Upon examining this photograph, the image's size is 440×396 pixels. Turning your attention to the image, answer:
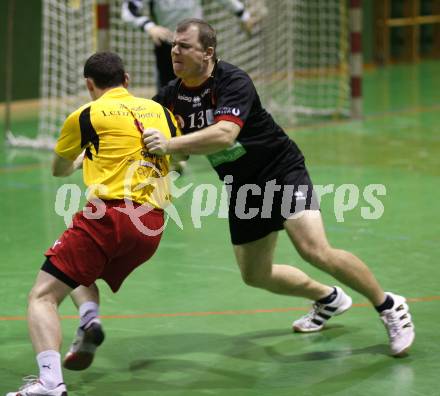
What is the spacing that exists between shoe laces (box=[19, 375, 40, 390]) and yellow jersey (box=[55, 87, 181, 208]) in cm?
89

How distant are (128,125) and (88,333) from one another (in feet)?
3.22

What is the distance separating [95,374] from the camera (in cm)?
502

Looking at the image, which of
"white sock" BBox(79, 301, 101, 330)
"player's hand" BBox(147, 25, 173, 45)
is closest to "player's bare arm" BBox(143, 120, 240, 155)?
"white sock" BBox(79, 301, 101, 330)

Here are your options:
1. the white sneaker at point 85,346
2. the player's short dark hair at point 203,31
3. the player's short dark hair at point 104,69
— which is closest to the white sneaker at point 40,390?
the white sneaker at point 85,346

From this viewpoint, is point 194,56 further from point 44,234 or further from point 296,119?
point 296,119

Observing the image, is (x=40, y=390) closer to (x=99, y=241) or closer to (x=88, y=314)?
(x=88, y=314)

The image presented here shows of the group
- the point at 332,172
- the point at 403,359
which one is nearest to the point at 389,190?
the point at 332,172

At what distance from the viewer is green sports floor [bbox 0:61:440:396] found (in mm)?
4910

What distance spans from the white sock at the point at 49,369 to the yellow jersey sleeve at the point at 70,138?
3.06 ft

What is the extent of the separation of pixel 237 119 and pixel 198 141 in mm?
266

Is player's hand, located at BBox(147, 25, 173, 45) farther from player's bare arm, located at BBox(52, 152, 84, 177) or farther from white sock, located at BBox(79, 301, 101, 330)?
white sock, located at BBox(79, 301, 101, 330)

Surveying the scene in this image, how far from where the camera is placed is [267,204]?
5129mm

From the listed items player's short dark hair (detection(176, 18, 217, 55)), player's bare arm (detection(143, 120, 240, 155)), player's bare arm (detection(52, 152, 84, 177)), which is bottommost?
player's bare arm (detection(52, 152, 84, 177))

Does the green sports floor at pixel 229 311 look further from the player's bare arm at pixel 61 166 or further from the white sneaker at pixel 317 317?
the player's bare arm at pixel 61 166
